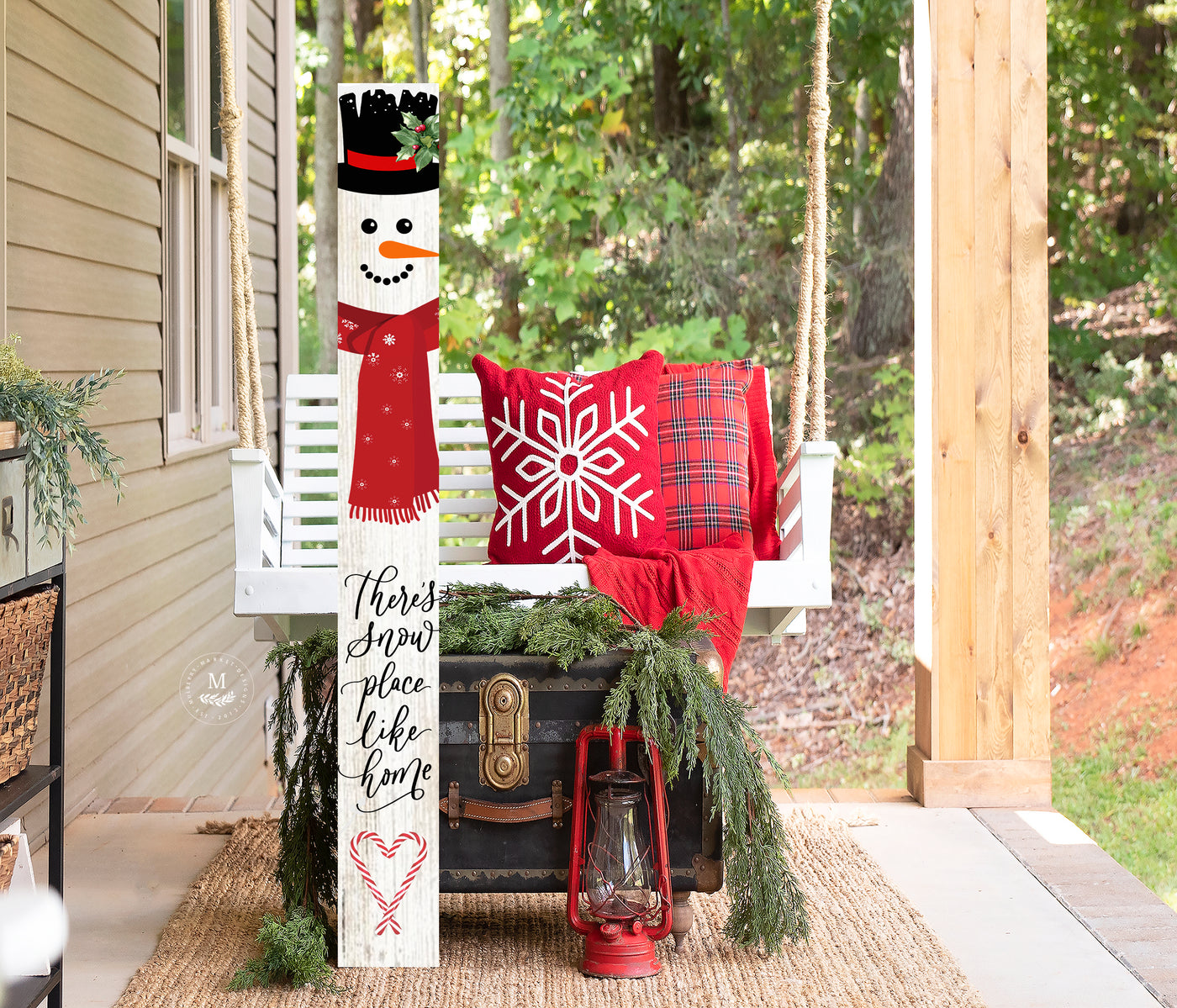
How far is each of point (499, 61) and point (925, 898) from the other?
533 cm

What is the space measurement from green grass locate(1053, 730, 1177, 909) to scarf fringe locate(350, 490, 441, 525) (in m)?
4.32

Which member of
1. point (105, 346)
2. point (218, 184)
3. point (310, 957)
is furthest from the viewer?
point (218, 184)

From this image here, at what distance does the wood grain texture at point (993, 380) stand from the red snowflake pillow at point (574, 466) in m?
0.79

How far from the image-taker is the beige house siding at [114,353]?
8.86 feet

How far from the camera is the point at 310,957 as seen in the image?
1.94 m

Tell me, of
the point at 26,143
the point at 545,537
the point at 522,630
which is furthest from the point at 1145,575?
the point at 26,143

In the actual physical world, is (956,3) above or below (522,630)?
above

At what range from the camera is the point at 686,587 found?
7.88ft

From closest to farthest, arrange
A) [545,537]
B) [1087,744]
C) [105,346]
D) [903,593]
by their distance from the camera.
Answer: [545,537] < [105,346] < [1087,744] < [903,593]

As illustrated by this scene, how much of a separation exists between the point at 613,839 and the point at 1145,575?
4804 millimetres

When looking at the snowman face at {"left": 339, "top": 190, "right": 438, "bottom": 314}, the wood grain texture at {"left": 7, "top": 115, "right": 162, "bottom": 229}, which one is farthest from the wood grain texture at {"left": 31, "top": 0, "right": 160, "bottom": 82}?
the snowman face at {"left": 339, "top": 190, "right": 438, "bottom": 314}

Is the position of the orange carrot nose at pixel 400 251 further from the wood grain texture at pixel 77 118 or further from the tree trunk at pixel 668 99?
the tree trunk at pixel 668 99

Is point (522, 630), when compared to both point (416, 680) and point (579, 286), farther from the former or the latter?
point (579, 286)

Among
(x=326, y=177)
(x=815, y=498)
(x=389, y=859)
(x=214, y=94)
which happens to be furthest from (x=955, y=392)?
(x=326, y=177)
